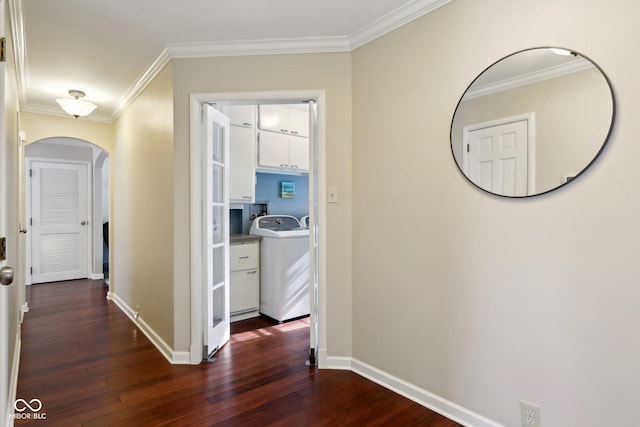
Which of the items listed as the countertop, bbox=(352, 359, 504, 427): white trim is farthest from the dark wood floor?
the countertop

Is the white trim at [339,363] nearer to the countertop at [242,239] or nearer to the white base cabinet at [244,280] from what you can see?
the white base cabinet at [244,280]

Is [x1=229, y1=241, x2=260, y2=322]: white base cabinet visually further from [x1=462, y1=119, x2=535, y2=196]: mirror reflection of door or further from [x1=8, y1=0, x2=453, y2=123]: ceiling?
[x1=462, y1=119, x2=535, y2=196]: mirror reflection of door

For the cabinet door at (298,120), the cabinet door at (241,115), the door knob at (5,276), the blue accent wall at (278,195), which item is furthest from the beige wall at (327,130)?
the blue accent wall at (278,195)

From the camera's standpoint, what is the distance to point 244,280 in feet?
11.7

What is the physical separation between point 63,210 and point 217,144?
171 inches

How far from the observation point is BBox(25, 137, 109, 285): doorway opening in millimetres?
5309

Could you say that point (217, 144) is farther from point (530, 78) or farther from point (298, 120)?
point (530, 78)

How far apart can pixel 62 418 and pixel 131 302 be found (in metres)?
1.87

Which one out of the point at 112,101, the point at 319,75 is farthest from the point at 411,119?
the point at 112,101

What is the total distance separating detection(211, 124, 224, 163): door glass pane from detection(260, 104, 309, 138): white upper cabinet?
1.00 metres

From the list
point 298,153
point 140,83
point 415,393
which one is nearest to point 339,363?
point 415,393

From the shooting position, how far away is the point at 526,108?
1571mm

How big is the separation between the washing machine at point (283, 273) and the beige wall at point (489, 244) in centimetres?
122

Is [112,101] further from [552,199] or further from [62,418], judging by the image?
[552,199]
